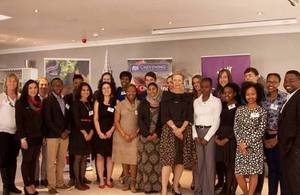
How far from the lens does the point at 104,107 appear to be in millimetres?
5301

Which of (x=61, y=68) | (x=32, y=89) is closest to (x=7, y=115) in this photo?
(x=32, y=89)

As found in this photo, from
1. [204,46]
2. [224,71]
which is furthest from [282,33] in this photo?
[224,71]

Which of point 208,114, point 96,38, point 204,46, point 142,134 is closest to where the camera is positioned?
point 208,114

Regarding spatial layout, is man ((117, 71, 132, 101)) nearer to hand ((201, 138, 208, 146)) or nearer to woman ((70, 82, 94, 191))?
woman ((70, 82, 94, 191))

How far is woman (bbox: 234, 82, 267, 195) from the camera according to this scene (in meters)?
4.09

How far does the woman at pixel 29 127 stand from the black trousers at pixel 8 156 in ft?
0.70

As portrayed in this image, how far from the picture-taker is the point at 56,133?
198 inches

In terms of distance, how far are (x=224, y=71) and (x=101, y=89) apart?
5.98ft

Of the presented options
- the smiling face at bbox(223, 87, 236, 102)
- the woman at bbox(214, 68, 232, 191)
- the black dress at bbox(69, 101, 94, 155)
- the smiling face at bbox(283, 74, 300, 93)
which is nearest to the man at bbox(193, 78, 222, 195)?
the smiling face at bbox(223, 87, 236, 102)

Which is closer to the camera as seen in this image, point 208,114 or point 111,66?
point 208,114

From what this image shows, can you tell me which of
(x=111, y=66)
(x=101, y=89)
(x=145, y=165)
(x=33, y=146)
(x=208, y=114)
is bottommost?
(x=145, y=165)

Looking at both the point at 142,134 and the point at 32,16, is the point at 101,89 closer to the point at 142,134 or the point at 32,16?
the point at 142,134

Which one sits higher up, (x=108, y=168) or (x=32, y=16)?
(x=32, y=16)

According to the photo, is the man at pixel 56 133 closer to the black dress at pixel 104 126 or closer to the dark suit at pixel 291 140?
the black dress at pixel 104 126
